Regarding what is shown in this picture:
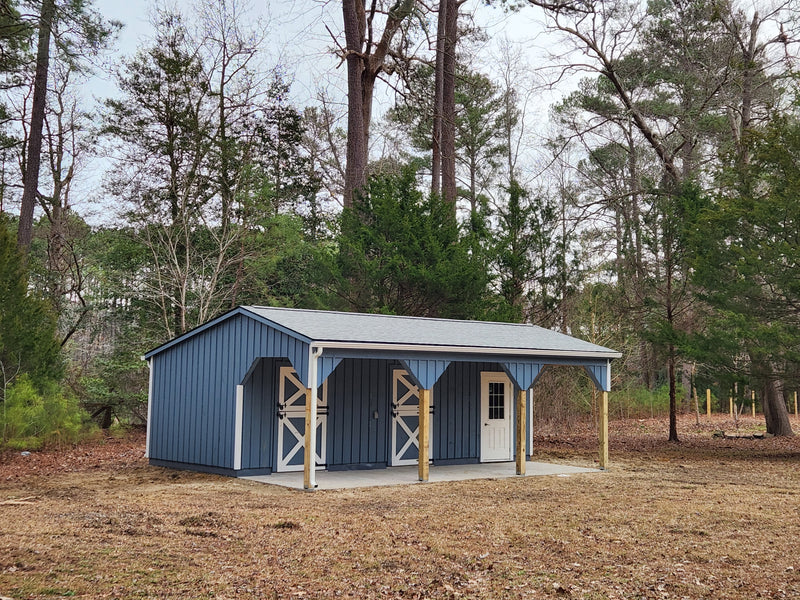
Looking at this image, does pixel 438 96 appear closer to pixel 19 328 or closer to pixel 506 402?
pixel 506 402

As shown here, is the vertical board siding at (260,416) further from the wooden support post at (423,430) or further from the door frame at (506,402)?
the door frame at (506,402)

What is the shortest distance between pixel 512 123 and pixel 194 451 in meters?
21.1

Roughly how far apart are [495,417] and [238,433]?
537 centimetres

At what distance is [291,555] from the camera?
21.4 ft

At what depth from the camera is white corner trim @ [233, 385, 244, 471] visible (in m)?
12.2

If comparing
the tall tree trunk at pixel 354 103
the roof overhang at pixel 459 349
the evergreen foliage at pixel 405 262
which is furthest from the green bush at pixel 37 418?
the tall tree trunk at pixel 354 103

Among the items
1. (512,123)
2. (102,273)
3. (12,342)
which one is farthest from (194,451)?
(512,123)

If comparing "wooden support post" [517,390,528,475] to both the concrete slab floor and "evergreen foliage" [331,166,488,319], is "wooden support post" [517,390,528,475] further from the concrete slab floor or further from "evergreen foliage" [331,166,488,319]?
"evergreen foliage" [331,166,488,319]

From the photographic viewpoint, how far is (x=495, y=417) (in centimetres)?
1541

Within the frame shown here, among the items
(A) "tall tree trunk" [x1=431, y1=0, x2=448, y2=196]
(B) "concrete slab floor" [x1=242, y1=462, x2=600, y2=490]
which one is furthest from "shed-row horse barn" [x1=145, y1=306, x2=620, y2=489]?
(A) "tall tree trunk" [x1=431, y1=0, x2=448, y2=196]

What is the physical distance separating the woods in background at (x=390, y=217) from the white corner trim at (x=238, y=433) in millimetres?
5472

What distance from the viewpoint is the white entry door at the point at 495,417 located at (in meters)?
15.2

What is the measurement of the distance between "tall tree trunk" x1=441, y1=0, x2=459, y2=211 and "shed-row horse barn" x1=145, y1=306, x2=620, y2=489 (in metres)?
8.29

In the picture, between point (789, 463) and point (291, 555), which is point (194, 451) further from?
point (789, 463)
